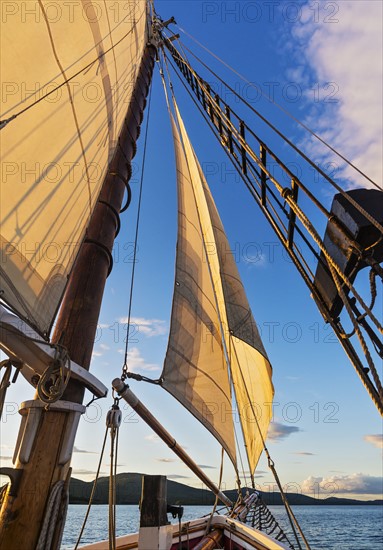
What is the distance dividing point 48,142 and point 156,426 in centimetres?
326

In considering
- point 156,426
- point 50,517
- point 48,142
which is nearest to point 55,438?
point 50,517

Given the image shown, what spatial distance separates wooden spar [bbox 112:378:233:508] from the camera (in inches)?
145

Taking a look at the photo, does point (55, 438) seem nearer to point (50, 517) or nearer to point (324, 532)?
point (50, 517)

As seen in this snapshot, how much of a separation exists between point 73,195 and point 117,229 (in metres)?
0.85

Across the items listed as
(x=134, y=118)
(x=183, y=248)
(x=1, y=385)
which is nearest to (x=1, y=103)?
(x=1, y=385)

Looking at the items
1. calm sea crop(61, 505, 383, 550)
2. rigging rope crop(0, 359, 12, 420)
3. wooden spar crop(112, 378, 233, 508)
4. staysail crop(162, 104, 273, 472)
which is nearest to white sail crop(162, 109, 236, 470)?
staysail crop(162, 104, 273, 472)

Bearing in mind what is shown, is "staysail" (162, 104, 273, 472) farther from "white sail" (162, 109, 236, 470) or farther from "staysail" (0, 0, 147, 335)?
"staysail" (0, 0, 147, 335)

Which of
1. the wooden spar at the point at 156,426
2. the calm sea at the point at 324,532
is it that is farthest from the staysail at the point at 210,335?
the calm sea at the point at 324,532

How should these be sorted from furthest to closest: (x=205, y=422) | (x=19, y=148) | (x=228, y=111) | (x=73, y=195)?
(x=228, y=111) → (x=205, y=422) → (x=73, y=195) → (x=19, y=148)

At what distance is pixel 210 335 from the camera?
23.6ft

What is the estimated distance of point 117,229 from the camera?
4.01 meters

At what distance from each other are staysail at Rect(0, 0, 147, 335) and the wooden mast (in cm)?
37

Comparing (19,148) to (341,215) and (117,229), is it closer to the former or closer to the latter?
(117,229)

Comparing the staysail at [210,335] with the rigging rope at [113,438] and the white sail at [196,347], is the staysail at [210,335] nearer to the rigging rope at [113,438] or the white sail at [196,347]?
the white sail at [196,347]
